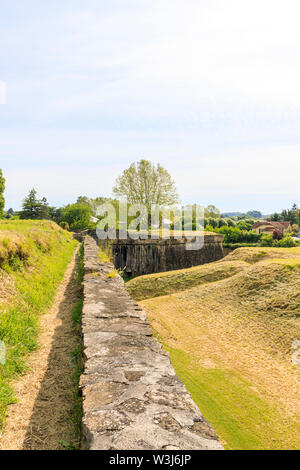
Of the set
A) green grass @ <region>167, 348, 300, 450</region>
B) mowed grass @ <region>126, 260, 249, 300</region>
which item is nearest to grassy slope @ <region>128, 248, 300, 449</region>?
green grass @ <region>167, 348, 300, 450</region>

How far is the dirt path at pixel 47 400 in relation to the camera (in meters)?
2.41

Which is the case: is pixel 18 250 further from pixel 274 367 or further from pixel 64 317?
pixel 274 367

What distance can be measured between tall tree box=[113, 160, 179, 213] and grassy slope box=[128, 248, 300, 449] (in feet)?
64.8

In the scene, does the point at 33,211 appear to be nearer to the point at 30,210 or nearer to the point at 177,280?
the point at 30,210

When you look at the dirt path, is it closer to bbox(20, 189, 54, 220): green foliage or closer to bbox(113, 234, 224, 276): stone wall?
bbox(113, 234, 224, 276): stone wall

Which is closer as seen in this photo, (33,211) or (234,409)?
(234,409)

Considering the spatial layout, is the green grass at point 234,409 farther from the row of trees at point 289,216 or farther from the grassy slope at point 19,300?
the row of trees at point 289,216

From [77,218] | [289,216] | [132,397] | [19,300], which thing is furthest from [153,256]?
[289,216]

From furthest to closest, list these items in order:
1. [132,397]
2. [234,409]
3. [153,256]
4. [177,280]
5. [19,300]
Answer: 1. [153,256]
2. [177,280]
3. [19,300]
4. [234,409]
5. [132,397]

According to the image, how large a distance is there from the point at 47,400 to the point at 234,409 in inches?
131

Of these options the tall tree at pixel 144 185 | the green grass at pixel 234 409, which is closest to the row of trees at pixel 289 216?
the tall tree at pixel 144 185

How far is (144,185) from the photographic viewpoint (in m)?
31.6

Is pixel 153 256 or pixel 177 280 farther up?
pixel 153 256

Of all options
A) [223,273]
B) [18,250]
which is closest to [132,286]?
[223,273]
